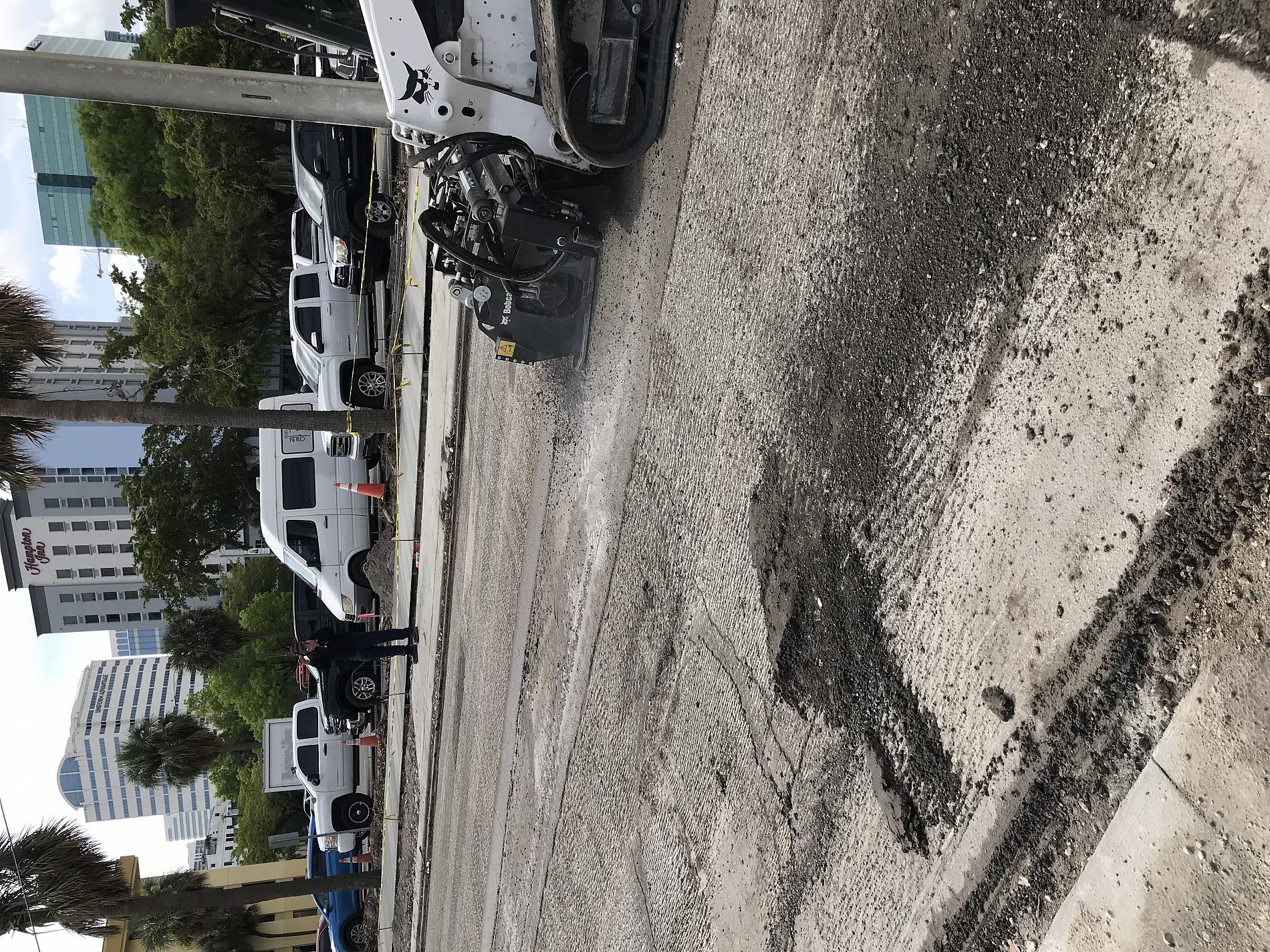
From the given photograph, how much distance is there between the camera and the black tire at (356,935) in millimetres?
16750

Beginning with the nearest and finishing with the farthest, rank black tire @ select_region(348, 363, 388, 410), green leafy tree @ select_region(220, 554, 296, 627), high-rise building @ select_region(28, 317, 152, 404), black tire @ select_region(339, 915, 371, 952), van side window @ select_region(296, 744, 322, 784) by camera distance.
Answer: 1. black tire @ select_region(348, 363, 388, 410)
2. black tire @ select_region(339, 915, 371, 952)
3. van side window @ select_region(296, 744, 322, 784)
4. green leafy tree @ select_region(220, 554, 296, 627)
5. high-rise building @ select_region(28, 317, 152, 404)

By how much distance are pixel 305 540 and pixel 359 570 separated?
1.07 m

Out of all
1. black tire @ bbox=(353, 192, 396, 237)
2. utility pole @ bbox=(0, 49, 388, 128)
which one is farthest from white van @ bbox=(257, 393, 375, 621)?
utility pole @ bbox=(0, 49, 388, 128)

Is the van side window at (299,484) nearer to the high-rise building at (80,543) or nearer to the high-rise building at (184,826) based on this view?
the high-rise building at (80,543)

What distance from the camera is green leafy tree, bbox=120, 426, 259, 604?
22.4 metres

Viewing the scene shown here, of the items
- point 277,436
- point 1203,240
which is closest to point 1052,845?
point 1203,240

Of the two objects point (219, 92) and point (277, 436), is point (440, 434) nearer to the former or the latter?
point (277, 436)

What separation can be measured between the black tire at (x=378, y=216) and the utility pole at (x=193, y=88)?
859 cm

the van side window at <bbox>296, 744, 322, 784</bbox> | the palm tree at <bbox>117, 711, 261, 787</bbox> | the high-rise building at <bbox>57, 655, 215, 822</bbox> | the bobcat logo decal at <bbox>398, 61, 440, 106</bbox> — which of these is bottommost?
the high-rise building at <bbox>57, 655, 215, 822</bbox>

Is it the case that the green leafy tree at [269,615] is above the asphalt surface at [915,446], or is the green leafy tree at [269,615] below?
below

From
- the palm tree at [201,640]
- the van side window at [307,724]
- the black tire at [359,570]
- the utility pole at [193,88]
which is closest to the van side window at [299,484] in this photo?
the black tire at [359,570]

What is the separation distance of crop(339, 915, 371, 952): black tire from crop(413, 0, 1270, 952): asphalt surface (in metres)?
12.9

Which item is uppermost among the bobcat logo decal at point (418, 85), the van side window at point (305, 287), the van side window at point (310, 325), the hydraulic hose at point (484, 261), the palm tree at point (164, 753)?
the bobcat logo decal at point (418, 85)

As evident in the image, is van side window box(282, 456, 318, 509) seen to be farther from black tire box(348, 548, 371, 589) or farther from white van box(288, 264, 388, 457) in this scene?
black tire box(348, 548, 371, 589)
